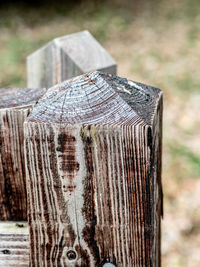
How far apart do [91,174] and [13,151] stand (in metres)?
0.28

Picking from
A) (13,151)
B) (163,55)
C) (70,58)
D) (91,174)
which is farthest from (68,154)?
(163,55)

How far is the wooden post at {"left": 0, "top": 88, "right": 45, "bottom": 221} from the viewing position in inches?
39.2

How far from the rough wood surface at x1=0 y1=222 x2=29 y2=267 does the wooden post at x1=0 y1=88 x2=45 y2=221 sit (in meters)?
0.08

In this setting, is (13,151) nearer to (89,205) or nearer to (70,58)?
(89,205)

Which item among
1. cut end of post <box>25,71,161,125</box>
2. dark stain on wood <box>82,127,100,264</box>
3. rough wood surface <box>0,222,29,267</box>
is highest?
cut end of post <box>25,71,161,125</box>

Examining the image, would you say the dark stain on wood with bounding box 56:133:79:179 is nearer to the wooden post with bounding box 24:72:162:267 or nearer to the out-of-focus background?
the wooden post with bounding box 24:72:162:267

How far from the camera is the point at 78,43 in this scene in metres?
1.45

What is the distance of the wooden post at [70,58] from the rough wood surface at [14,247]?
638 mm

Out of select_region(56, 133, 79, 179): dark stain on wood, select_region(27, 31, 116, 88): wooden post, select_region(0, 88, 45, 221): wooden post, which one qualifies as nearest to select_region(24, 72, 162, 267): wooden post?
select_region(56, 133, 79, 179): dark stain on wood

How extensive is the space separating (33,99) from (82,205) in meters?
0.33

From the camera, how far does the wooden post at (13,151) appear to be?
995 millimetres

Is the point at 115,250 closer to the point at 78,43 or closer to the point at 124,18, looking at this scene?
the point at 78,43

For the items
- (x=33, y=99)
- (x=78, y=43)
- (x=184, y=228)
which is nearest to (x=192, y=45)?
(x=184, y=228)

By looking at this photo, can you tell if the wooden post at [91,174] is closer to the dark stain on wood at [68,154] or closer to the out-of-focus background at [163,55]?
the dark stain on wood at [68,154]
